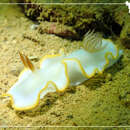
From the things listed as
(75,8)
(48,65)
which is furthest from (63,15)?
(48,65)

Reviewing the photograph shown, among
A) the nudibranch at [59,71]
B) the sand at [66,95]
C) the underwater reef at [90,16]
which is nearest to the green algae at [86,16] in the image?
the underwater reef at [90,16]

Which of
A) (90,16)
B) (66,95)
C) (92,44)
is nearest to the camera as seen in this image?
(66,95)

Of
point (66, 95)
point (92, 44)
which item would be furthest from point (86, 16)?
point (66, 95)

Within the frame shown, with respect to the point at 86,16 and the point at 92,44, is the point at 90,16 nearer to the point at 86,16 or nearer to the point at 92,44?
the point at 86,16

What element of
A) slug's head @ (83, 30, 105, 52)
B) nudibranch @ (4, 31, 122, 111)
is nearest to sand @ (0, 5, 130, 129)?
nudibranch @ (4, 31, 122, 111)

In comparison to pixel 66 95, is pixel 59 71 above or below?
above

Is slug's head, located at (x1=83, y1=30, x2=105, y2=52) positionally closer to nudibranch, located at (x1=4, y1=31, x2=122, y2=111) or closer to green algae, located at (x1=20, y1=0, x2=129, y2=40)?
nudibranch, located at (x1=4, y1=31, x2=122, y2=111)
